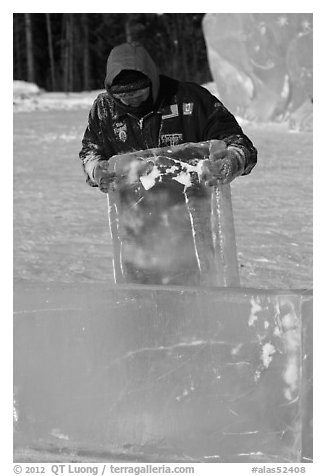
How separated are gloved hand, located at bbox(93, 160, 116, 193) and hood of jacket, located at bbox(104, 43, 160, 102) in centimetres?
20

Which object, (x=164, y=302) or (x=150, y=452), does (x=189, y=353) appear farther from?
(x=150, y=452)

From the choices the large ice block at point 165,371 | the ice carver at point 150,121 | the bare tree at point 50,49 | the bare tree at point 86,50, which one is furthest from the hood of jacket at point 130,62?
the bare tree at point 50,49

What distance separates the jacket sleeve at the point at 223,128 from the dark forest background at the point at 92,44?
435 inches

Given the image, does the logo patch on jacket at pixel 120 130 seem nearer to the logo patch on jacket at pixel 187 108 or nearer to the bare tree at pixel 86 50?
the logo patch on jacket at pixel 187 108

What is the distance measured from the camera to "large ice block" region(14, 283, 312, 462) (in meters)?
1.77

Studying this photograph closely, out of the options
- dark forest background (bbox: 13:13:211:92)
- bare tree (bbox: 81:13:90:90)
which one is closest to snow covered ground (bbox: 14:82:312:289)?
dark forest background (bbox: 13:13:211:92)

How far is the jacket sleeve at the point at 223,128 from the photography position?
1.97 m

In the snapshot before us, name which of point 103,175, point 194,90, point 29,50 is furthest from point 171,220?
point 29,50

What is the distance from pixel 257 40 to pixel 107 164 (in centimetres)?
735

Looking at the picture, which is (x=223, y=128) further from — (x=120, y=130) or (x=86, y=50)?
(x=86, y=50)

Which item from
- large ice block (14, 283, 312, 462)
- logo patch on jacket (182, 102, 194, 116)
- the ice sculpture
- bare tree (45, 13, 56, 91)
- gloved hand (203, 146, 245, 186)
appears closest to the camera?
large ice block (14, 283, 312, 462)

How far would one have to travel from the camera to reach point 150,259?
6.82ft

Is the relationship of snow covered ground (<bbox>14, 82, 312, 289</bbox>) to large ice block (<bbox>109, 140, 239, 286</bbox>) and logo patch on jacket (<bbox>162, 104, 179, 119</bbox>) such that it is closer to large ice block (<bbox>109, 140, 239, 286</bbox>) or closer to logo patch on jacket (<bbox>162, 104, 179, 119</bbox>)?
large ice block (<bbox>109, 140, 239, 286</bbox>)

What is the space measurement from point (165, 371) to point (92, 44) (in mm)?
14823
